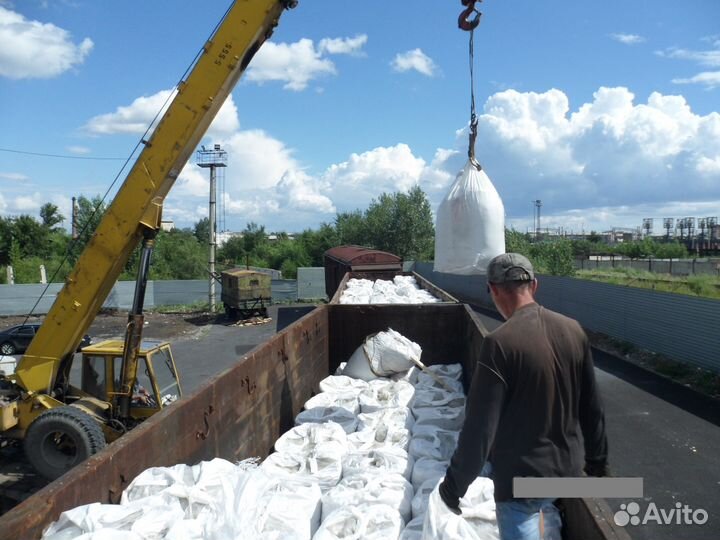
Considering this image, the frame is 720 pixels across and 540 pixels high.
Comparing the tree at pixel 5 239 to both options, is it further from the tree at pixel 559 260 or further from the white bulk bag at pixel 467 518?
the white bulk bag at pixel 467 518

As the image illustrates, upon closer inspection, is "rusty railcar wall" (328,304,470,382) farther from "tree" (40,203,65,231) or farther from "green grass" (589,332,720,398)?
"tree" (40,203,65,231)

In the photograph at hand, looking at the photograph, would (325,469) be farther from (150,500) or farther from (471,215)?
(471,215)

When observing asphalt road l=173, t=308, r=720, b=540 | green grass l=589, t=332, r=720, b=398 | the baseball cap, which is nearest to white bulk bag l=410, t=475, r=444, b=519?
the baseball cap

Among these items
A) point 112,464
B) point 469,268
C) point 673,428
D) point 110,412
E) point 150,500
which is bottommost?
point 673,428

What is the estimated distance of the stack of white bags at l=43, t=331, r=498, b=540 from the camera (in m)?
2.28

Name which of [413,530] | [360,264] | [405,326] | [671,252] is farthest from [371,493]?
[671,252]

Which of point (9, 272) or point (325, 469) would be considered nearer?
point (325, 469)

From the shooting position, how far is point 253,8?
5.69 m

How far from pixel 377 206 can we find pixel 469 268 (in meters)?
36.3

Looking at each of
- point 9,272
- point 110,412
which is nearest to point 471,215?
point 110,412

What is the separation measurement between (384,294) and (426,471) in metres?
6.75

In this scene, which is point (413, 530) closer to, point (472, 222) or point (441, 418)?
point (441, 418)

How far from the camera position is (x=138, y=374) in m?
5.68

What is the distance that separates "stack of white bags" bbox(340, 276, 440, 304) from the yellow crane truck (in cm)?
367
